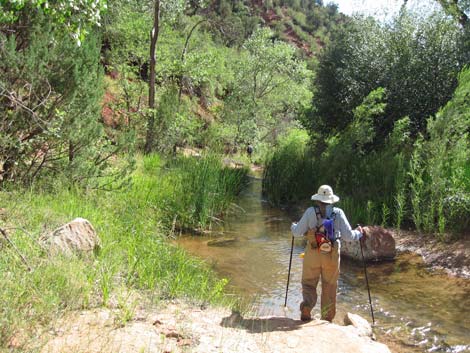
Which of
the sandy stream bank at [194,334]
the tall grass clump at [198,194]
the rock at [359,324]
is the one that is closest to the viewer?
the sandy stream bank at [194,334]

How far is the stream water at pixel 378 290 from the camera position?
244 inches

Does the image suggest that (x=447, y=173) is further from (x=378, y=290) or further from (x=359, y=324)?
(x=359, y=324)

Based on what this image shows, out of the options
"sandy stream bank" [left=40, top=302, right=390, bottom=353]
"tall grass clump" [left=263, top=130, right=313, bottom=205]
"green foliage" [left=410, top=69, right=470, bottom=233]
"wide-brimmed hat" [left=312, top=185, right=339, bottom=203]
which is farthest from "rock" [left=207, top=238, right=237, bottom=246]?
"tall grass clump" [left=263, top=130, right=313, bottom=205]

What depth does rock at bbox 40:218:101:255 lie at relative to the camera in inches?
215

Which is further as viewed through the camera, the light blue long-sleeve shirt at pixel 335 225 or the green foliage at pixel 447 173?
the green foliage at pixel 447 173

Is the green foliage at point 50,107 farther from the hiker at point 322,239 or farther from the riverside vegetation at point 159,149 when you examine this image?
the hiker at point 322,239

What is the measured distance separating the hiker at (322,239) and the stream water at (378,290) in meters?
0.80

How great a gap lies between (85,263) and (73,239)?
345mm

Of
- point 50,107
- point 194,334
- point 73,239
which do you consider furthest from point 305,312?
point 50,107

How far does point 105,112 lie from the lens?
68.1 ft

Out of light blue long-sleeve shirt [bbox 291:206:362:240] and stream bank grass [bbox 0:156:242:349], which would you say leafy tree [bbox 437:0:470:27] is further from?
light blue long-sleeve shirt [bbox 291:206:362:240]

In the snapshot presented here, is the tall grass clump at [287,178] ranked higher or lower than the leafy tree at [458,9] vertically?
lower

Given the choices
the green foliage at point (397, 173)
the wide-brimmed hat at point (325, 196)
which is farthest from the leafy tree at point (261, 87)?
the wide-brimmed hat at point (325, 196)

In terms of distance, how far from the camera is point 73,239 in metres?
5.66
